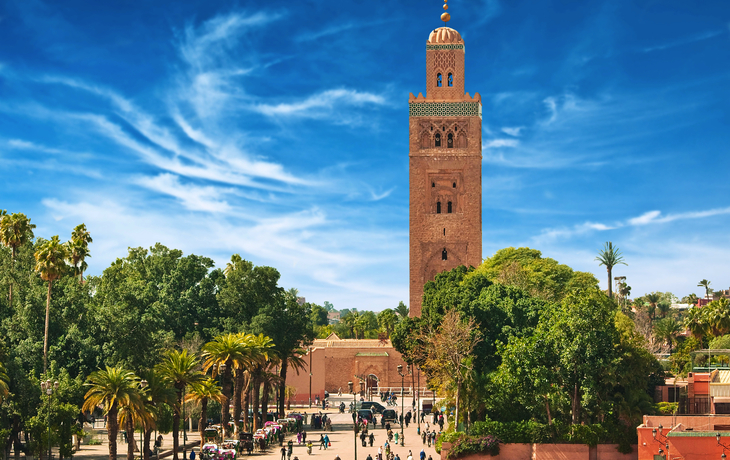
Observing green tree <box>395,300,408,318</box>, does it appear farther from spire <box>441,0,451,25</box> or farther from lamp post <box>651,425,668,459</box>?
lamp post <box>651,425,668,459</box>

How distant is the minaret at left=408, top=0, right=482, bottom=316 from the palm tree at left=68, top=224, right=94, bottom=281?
28.3 metres

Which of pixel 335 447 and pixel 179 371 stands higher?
pixel 179 371

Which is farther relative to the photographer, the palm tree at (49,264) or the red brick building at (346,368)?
the red brick building at (346,368)

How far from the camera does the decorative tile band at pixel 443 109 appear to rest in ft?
242

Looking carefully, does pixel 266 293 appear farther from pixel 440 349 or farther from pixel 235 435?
pixel 440 349

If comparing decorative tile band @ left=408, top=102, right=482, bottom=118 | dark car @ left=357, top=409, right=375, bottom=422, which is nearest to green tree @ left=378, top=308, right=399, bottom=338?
decorative tile band @ left=408, top=102, right=482, bottom=118

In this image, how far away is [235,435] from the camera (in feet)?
147

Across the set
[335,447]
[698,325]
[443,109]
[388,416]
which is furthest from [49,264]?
[698,325]

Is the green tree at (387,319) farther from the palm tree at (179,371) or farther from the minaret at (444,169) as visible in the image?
the palm tree at (179,371)

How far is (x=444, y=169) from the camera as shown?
73.4 metres

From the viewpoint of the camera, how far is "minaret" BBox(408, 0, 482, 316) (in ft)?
237

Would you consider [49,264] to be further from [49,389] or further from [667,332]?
[667,332]

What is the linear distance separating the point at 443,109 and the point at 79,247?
34.8 meters

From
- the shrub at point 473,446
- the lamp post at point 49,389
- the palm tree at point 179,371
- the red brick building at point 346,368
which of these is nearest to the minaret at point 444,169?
the red brick building at point 346,368
